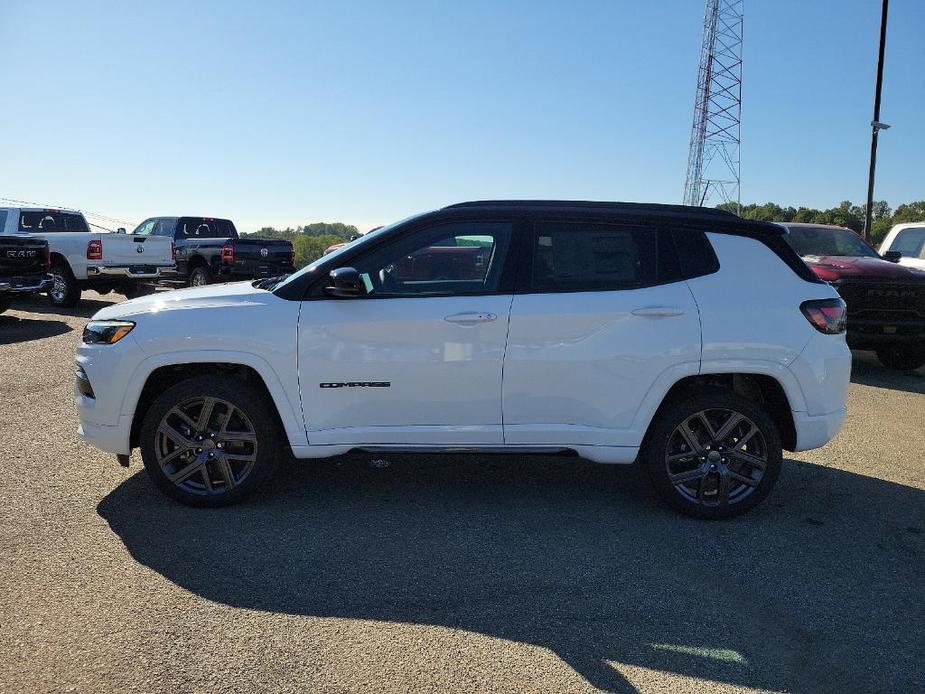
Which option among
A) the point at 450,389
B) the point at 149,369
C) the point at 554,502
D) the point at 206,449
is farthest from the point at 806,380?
the point at 149,369

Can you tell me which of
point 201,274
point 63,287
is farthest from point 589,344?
point 201,274

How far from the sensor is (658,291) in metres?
4.29

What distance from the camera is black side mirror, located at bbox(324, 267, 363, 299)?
4.12 meters

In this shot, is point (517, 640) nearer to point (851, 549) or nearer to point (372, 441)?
point (372, 441)

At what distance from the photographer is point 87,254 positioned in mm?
14664

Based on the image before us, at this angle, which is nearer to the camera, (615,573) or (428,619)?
(428,619)

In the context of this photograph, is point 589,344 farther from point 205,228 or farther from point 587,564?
point 205,228

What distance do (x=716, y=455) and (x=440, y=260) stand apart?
200 cm

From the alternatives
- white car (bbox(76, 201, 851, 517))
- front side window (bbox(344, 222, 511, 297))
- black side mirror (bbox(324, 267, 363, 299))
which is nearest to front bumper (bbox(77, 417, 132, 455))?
white car (bbox(76, 201, 851, 517))

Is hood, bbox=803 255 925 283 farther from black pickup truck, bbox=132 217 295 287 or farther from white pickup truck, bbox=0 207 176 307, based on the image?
white pickup truck, bbox=0 207 176 307

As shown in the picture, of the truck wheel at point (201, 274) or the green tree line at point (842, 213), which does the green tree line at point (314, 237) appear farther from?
the green tree line at point (842, 213)

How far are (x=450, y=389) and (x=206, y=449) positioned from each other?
149 centimetres

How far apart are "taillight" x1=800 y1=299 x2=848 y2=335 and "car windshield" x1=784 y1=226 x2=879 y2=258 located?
21.6 feet

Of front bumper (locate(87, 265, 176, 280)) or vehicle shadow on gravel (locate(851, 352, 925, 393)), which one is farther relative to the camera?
front bumper (locate(87, 265, 176, 280))
